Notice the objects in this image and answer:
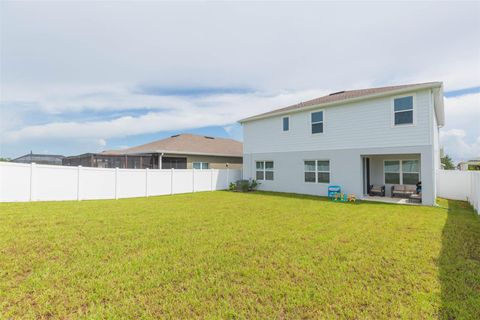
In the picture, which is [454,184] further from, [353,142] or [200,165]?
[200,165]

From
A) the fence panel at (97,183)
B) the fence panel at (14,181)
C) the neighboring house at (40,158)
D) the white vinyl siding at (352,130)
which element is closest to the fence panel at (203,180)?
the white vinyl siding at (352,130)

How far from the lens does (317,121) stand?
1399 cm

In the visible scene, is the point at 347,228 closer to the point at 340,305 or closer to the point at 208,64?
the point at 340,305

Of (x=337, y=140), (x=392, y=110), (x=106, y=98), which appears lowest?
(x=337, y=140)

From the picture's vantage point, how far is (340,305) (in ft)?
9.25

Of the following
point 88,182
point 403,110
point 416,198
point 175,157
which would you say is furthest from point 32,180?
point 416,198

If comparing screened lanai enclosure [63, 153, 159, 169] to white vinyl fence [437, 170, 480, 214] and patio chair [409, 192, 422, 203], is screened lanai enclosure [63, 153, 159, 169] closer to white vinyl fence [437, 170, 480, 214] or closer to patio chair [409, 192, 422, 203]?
patio chair [409, 192, 422, 203]

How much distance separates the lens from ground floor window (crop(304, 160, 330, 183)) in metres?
13.6

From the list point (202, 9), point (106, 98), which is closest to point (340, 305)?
point (202, 9)

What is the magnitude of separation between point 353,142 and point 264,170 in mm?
6562

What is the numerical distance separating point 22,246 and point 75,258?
1.49 m

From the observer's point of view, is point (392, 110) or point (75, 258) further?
point (392, 110)

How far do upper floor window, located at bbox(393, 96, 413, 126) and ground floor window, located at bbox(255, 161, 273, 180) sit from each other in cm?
805

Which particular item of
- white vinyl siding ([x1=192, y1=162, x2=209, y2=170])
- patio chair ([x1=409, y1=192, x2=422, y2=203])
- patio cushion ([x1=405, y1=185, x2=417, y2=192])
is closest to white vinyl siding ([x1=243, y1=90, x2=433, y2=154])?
patio chair ([x1=409, y1=192, x2=422, y2=203])
